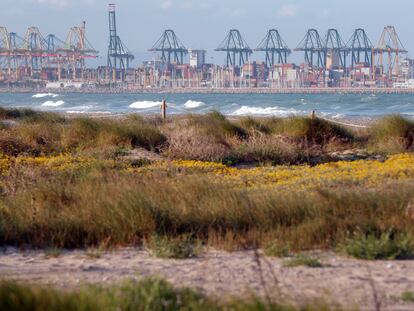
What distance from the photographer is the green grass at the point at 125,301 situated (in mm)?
4523

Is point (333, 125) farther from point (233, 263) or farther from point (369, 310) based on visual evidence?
point (369, 310)

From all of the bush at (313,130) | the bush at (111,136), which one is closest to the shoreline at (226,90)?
the bush at (313,130)

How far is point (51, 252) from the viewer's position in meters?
6.99

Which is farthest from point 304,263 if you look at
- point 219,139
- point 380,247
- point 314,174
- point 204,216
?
point 219,139

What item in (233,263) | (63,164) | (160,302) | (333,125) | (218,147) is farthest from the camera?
(333,125)

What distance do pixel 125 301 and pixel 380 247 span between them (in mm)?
2728

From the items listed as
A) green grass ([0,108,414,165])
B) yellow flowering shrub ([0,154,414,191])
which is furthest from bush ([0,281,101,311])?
green grass ([0,108,414,165])

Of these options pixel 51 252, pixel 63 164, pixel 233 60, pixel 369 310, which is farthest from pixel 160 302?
pixel 233 60

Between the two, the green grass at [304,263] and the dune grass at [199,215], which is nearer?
the green grass at [304,263]

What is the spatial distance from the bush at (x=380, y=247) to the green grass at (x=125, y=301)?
1.97m

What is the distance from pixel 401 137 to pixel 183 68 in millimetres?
103668

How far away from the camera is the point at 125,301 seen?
15.8 feet

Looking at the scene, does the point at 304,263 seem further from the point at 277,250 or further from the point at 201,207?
the point at 201,207

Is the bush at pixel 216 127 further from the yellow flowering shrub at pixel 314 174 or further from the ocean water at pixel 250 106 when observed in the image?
the ocean water at pixel 250 106
